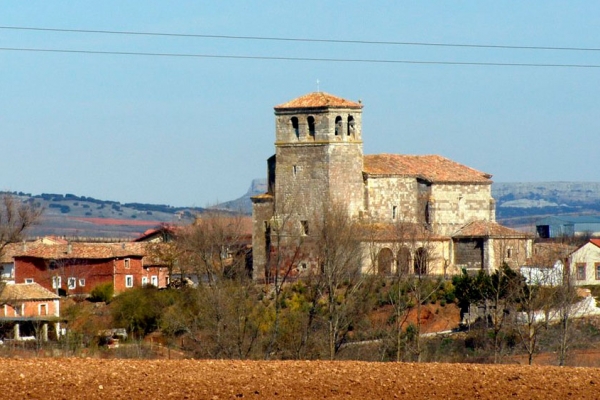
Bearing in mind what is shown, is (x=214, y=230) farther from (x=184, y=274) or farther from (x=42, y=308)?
(x=42, y=308)

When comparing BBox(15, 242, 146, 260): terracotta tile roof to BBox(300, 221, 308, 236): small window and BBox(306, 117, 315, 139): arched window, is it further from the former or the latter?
BBox(306, 117, 315, 139): arched window

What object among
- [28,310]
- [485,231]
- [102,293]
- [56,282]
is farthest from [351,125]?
[56,282]

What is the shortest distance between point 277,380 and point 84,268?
1884 inches

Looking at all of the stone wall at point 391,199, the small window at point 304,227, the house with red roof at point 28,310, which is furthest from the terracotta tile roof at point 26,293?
the stone wall at point 391,199

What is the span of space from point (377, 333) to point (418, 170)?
1481 centimetres

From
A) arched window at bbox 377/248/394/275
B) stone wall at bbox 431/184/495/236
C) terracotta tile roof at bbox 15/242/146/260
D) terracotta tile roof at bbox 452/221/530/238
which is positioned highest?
stone wall at bbox 431/184/495/236

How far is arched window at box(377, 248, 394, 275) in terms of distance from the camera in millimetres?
62875

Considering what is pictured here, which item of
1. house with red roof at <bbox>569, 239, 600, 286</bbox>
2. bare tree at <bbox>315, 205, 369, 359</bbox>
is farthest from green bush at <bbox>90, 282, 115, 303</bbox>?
house with red roof at <bbox>569, 239, 600, 286</bbox>

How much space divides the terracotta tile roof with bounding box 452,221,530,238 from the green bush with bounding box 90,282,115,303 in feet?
51.7

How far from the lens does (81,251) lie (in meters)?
73.1

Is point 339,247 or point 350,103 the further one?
point 350,103

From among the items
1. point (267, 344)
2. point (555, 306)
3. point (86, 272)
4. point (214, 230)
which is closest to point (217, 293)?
point (267, 344)

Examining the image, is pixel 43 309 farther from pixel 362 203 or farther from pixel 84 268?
pixel 362 203

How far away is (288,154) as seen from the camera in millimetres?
64062
